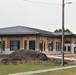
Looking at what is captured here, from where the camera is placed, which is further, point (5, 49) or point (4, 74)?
point (5, 49)

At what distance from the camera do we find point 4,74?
22.5m

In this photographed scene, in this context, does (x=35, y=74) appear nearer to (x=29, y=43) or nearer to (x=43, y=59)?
(x=43, y=59)

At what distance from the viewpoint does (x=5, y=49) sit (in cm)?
7288

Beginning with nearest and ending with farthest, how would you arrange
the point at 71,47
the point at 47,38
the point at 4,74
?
the point at 4,74 → the point at 47,38 → the point at 71,47

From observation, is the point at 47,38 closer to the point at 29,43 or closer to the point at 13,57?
the point at 29,43

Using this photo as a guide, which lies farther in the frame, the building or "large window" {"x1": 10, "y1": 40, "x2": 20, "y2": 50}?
"large window" {"x1": 10, "y1": 40, "x2": 20, "y2": 50}

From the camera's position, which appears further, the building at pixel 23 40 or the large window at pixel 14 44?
the large window at pixel 14 44

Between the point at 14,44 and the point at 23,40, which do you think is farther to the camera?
the point at 14,44

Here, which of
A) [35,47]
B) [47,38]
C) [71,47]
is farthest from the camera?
[71,47]

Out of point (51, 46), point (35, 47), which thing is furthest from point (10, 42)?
point (51, 46)

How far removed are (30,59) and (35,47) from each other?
3250 centimetres

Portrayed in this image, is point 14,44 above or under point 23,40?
under

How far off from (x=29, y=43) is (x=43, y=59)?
3253 cm

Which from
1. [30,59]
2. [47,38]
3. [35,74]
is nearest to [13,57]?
[30,59]
